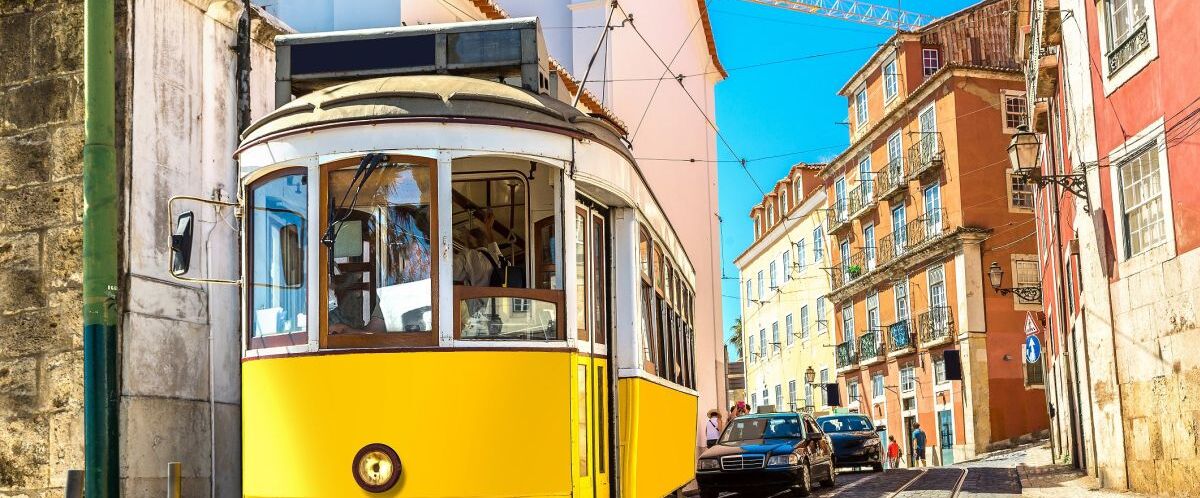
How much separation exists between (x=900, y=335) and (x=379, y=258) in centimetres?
3631

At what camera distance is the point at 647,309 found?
29.0 ft

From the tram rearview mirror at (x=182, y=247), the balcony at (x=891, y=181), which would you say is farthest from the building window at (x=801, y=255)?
the tram rearview mirror at (x=182, y=247)

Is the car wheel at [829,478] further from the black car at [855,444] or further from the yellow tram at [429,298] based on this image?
the yellow tram at [429,298]

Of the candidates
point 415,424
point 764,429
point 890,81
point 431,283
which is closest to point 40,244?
point 431,283

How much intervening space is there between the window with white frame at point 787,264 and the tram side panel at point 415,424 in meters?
47.6

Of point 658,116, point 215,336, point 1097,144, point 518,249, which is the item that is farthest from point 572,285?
point 658,116

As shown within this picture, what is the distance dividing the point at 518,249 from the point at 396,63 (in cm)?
178

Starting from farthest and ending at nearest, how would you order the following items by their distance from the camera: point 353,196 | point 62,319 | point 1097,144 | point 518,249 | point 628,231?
point 1097,144 → point 62,319 → point 628,231 → point 518,249 → point 353,196

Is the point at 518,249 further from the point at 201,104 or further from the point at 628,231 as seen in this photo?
the point at 201,104

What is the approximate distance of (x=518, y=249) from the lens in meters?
7.56

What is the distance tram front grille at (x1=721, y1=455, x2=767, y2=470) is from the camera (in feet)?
57.1

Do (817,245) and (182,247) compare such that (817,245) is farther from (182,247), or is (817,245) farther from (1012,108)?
(182,247)

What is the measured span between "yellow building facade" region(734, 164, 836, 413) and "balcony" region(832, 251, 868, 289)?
0.82 metres

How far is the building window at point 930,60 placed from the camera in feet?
134
